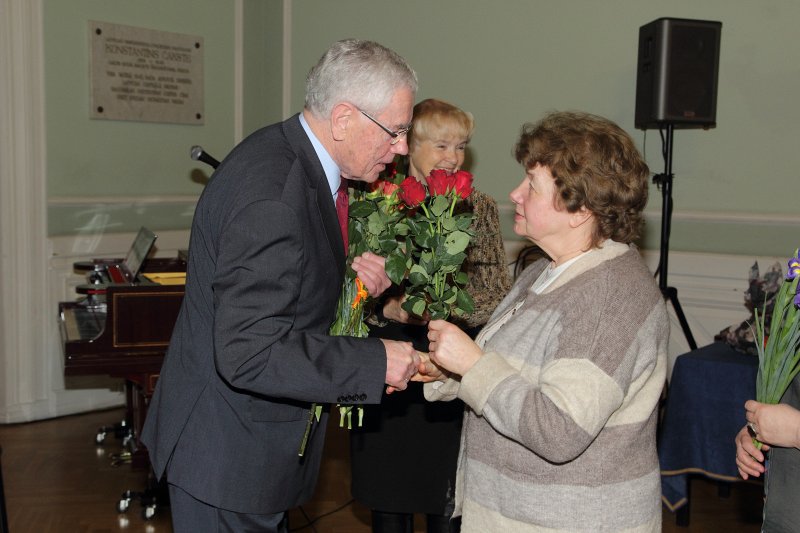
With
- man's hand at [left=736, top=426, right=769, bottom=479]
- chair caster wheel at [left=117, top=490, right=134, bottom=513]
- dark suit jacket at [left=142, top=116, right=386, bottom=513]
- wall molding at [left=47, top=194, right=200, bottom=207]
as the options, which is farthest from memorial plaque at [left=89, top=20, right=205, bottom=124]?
man's hand at [left=736, top=426, right=769, bottom=479]

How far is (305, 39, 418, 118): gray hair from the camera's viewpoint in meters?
1.83

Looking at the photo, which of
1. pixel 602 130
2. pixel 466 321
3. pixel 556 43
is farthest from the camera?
pixel 556 43

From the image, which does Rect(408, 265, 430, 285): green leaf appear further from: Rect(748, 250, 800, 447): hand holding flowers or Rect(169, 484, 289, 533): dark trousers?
Rect(748, 250, 800, 447): hand holding flowers

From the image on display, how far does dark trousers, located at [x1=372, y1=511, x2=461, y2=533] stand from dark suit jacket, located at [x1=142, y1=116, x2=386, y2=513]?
3.02 ft

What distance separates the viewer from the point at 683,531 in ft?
12.8

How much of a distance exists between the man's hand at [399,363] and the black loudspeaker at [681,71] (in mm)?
2972

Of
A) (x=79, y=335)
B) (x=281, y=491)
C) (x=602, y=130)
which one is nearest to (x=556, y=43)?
(x=79, y=335)

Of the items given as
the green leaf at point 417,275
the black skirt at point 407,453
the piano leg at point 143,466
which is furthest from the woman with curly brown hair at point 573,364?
the piano leg at point 143,466

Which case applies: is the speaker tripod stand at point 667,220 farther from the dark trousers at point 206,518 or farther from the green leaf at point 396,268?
the dark trousers at point 206,518

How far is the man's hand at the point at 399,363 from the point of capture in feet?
6.02

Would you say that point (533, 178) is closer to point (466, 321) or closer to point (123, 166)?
point (466, 321)

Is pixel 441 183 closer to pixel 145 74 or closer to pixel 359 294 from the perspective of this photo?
pixel 359 294

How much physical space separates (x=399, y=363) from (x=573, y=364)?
1.25 ft

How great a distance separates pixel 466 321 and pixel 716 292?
2700mm
